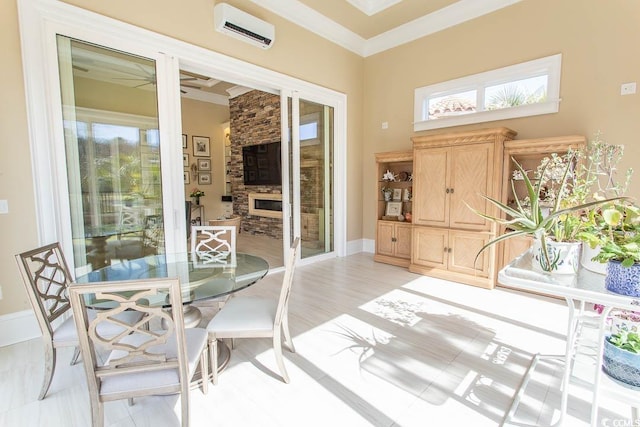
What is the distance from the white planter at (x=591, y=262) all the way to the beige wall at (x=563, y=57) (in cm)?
262

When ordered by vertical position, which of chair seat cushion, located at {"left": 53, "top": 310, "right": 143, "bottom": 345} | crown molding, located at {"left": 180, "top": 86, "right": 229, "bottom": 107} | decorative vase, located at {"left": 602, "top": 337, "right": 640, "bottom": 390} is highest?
crown molding, located at {"left": 180, "top": 86, "right": 229, "bottom": 107}

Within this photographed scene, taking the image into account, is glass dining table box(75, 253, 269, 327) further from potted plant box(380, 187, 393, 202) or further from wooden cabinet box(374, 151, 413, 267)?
potted plant box(380, 187, 393, 202)

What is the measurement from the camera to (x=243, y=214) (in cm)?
775

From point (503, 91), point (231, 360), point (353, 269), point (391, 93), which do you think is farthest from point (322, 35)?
point (231, 360)

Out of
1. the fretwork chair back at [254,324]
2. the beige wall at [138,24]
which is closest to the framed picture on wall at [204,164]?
the beige wall at [138,24]

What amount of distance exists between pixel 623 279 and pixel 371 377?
146 cm

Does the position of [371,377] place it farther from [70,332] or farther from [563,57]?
[563,57]

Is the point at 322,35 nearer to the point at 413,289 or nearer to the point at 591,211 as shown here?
the point at 413,289

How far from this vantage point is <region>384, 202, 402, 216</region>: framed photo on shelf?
4.90 m

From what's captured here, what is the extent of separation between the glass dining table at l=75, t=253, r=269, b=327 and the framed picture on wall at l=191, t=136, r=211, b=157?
559 cm

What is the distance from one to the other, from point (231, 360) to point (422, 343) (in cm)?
149

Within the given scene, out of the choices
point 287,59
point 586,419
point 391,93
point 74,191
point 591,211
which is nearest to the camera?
point 591,211

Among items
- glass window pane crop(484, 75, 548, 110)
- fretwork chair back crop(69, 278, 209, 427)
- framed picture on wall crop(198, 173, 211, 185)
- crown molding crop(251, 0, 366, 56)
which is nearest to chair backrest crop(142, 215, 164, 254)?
fretwork chair back crop(69, 278, 209, 427)

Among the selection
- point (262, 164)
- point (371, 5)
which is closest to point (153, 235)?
point (262, 164)
